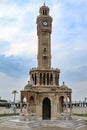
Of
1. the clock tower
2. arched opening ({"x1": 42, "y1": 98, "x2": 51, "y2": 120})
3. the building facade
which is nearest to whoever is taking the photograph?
the building facade

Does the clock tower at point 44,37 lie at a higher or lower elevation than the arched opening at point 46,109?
higher

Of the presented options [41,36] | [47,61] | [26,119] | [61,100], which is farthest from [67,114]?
[41,36]

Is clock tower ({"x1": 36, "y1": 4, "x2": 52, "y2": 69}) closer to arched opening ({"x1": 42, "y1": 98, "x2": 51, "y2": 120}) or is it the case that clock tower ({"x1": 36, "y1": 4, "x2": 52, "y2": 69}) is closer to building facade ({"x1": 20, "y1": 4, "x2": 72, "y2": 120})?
building facade ({"x1": 20, "y1": 4, "x2": 72, "y2": 120})

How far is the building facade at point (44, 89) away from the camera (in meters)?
41.4

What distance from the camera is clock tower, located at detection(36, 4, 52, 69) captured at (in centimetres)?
4384

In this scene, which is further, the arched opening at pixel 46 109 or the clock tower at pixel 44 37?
the clock tower at pixel 44 37

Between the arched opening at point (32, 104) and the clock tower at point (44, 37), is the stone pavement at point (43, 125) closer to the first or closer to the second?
the arched opening at point (32, 104)

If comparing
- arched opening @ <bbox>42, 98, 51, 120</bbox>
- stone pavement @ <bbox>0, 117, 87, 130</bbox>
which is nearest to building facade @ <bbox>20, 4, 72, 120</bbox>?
arched opening @ <bbox>42, 98, 51, 120</bbox>

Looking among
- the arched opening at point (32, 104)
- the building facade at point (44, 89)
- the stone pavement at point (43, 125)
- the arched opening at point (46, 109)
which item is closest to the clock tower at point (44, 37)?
the building facade at point (44, 89)

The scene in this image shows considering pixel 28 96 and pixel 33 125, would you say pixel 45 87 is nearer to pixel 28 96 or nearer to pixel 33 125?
pixel 28 96

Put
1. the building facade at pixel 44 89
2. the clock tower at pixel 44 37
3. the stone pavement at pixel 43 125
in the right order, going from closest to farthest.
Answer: the stone pavement at pixel 43 125 → the building facade at pixel 44 89 → the clock tower at pixel 44 37

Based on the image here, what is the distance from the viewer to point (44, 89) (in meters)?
42.3

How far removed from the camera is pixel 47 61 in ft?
144

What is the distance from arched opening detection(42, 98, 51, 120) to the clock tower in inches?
230
